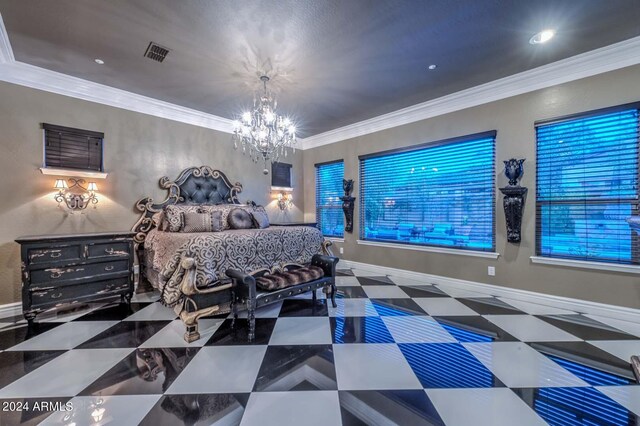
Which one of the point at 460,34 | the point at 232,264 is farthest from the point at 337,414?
the point at 460,34

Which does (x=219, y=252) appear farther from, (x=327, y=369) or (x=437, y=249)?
(x=437, y=249)

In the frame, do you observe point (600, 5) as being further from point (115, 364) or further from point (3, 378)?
point (3, 378)

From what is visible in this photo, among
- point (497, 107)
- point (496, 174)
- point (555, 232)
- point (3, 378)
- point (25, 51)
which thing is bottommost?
point (3, 378)

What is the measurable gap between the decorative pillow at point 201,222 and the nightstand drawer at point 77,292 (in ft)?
3.15

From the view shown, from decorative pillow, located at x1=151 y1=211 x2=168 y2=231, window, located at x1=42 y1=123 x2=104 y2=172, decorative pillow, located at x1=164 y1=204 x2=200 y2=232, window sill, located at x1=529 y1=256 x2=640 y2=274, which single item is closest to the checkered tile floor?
window sill, located at x1=529 y1=256 x2=640 y2=274

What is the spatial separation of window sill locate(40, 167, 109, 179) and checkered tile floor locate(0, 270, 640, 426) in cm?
169

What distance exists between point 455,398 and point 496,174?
2978mm

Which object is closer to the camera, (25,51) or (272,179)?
(25,51)

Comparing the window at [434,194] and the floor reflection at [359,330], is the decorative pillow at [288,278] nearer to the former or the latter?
the floor reflection at [359,330]

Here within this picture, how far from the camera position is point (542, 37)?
253 centimetres

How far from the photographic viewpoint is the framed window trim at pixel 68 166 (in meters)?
3.14

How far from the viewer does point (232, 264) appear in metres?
2.67

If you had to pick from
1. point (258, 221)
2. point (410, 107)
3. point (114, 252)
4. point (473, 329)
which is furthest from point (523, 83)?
point (114, 252)

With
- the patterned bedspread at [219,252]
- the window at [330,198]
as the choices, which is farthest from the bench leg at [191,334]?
the window at [330,198]
